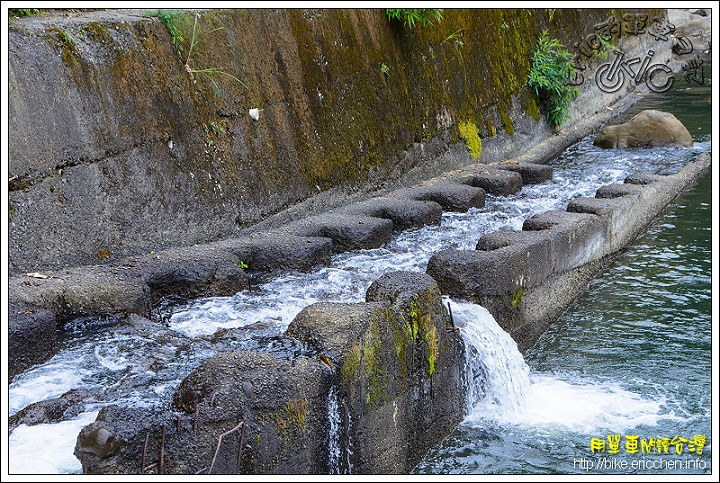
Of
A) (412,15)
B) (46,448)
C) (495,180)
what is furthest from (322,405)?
(412,15)

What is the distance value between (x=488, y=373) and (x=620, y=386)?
98cm

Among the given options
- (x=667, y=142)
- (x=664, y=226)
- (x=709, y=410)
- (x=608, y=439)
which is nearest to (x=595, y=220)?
(x=664, y=226)

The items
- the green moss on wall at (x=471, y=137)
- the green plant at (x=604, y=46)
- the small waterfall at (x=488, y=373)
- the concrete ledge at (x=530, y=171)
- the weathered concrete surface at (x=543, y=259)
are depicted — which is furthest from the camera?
the green plant at (x=604, y=46)

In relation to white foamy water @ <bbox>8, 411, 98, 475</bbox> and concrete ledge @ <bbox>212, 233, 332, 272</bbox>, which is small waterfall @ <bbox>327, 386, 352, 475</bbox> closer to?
white foamy water @ <bbox>8, 411, 98, 475</bbox>

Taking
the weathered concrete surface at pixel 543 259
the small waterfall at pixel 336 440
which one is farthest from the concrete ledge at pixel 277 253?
the small waterfall at pixel 336 440

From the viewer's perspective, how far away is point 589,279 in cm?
721

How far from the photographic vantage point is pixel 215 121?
612 centimetres

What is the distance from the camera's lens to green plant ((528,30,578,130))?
10992 millimetres

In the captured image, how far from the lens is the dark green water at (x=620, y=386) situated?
14.7ft

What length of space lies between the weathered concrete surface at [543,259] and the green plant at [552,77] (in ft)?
Result: 9.39

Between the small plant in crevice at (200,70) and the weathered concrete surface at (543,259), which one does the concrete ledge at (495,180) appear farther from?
the small plant in crevice at (200,70)

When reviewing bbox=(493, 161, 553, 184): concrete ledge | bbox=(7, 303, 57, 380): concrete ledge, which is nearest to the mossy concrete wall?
bbox=(493, 161, 553, 184): concrete ledge

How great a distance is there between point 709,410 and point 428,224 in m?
2.91

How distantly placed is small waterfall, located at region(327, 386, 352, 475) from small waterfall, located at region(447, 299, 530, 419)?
1.30 meters
